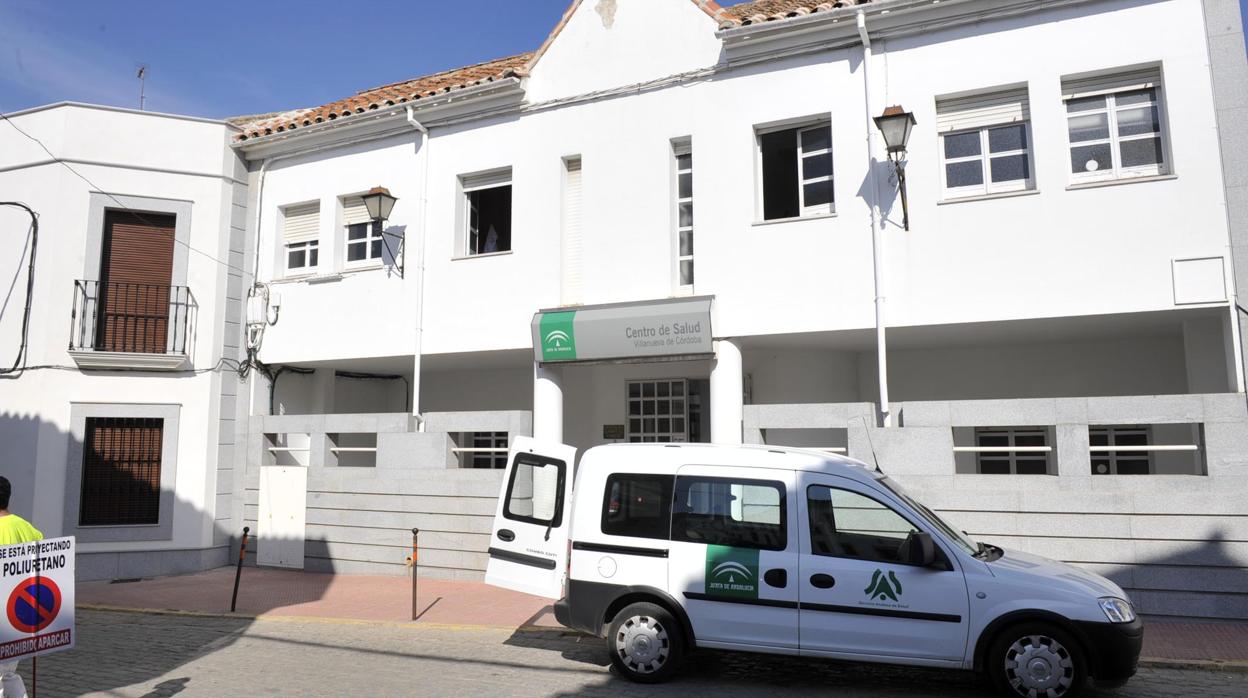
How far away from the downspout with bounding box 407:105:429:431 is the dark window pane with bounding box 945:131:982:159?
749 centimetres

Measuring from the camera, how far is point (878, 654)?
242 inches

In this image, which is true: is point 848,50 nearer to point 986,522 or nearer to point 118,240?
point 986,522

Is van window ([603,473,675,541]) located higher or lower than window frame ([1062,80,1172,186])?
lower

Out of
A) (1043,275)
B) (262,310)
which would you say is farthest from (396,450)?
(1043,275)

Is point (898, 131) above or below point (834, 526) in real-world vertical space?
above

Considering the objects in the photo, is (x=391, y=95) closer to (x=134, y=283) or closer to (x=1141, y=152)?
(x=134, y=283)

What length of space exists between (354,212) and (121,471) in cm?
536

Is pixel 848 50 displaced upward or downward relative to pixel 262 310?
upward

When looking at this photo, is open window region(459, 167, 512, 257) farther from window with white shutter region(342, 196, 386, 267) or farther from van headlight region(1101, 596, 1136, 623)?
van headlight region(1101, 596, 1136, 623)

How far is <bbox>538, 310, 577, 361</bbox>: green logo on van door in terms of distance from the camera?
11.3 meters

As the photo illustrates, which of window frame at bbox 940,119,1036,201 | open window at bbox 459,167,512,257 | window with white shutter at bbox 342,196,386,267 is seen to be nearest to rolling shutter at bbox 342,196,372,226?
window with white shutter at bbox 342,196,386,267

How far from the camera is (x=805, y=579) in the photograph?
20.8ft

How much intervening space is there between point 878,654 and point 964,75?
22.9ft

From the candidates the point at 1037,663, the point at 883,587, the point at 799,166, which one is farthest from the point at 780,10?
the point at 1037,663
